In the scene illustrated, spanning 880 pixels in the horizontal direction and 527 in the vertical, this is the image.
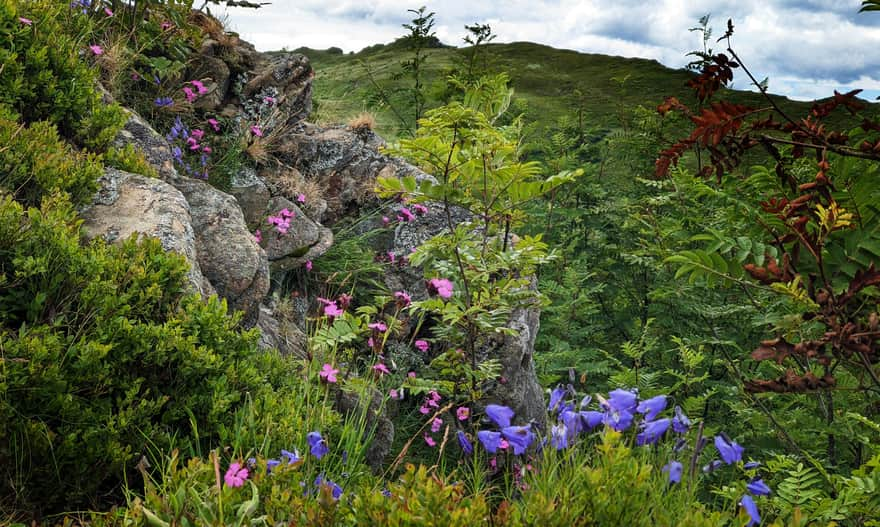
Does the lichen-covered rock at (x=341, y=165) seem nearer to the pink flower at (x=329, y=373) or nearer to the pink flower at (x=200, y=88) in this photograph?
the pink flower at (x=200, y=88)

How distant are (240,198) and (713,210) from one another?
15.4 ft

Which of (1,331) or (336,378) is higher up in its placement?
(1,331)

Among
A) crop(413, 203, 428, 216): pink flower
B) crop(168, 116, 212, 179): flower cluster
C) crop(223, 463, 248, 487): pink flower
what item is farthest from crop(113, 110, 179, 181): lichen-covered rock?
crop(223, 463, 248, 487): pink flower

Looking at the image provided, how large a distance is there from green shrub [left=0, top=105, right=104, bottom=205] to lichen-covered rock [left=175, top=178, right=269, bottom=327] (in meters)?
0.81

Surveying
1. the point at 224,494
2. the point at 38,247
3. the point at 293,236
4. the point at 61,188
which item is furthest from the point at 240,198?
the point at 224,494

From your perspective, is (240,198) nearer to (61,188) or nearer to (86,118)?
(86,118)

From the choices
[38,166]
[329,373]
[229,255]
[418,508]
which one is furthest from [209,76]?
[418,508]

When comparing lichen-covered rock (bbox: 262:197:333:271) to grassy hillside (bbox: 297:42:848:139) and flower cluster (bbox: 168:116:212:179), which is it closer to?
flower cluster (bbox: 168:116:212:179)

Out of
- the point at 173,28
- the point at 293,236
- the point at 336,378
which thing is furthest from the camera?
the point at 173,28

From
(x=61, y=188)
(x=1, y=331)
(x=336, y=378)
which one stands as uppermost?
(x=61, y=188)

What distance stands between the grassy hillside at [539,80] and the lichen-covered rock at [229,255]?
3607 mm

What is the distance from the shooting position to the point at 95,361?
2695 millimetres

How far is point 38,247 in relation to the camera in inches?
117

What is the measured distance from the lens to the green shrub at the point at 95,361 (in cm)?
260
